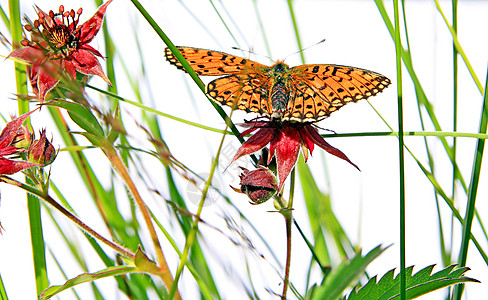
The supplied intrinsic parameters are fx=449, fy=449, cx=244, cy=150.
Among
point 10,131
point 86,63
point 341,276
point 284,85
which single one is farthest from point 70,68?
point 341,276

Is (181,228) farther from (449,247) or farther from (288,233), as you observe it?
(449,247)

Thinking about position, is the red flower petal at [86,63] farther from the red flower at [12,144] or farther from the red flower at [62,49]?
the red flower at [12,144]

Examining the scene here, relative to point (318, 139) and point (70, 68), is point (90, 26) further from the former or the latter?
point (318, 139)

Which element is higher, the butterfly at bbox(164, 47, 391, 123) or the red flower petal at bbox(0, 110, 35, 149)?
the butterfly at bbox(164, 47, 391, 123)

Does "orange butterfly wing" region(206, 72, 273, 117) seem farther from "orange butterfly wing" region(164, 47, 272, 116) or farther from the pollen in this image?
the pollen

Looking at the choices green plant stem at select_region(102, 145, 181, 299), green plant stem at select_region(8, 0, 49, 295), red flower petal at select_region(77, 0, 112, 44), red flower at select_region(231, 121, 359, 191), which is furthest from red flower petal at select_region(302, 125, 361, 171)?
green plant stem at select_region(8, 0, 49, 295)

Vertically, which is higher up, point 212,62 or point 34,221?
point 212,62
